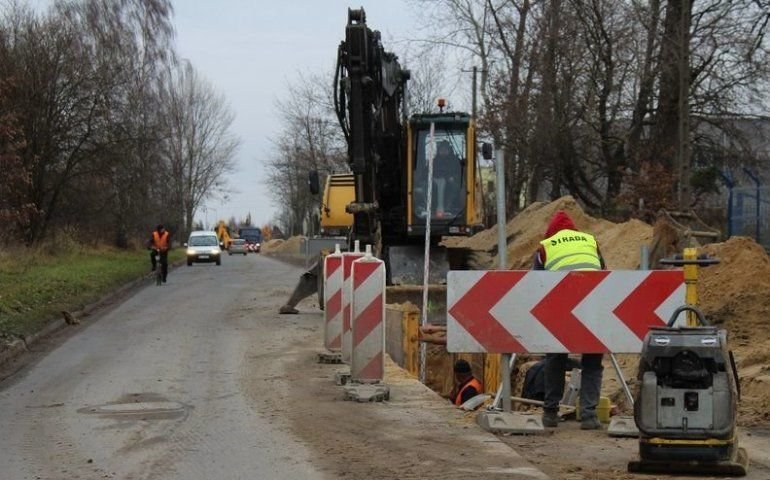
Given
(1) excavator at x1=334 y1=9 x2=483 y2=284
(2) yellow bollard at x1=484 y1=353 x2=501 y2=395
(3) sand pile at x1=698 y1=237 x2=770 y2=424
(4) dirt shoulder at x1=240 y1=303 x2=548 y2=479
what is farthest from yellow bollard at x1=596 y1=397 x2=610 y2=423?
(1) excavator at x1=334 y1=9 x2=483 y2=284

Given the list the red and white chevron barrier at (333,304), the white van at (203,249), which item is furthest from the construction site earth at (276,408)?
the white van at (203,249)

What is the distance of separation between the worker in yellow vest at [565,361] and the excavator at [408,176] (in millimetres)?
9063

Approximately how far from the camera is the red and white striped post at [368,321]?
10555 mm

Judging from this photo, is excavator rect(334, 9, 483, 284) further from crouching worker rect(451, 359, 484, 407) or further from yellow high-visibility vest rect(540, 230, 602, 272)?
yellow high-visibility vest rect(540, 230, 602, 272)

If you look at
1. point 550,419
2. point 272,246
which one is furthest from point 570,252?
point 272,246

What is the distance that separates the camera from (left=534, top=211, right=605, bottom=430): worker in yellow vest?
8547mm

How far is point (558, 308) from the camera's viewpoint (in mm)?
8211

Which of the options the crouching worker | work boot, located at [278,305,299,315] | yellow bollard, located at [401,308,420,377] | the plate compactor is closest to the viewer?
the plate compactor

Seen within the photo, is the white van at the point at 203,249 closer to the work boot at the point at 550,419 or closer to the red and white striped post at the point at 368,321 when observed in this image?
the red and white striped post at the point at 368,321

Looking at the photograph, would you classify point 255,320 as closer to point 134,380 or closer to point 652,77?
point 134,380

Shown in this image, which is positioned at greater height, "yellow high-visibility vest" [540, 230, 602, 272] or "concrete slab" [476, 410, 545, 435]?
"yellow high-visibility vest" [540, 230, 602, 272]

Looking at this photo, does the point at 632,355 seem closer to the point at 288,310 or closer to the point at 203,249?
the point at 288,310

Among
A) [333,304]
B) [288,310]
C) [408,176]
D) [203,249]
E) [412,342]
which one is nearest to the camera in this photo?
[333,304]

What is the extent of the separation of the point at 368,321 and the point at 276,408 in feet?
4.91
